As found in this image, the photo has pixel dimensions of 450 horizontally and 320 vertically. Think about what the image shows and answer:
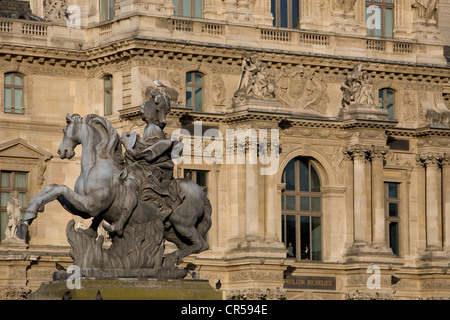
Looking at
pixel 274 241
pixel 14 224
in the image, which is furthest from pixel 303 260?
pixel 14 224

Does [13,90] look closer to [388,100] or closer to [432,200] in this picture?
[388,100]

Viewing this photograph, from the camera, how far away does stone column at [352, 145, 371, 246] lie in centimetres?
6000

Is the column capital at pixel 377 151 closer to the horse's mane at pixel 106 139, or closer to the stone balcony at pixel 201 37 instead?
the stone balcony at pixel 201 37

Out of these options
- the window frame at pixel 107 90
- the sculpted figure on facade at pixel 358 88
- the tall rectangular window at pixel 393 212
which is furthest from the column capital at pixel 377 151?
the window frame at pixel 107 90

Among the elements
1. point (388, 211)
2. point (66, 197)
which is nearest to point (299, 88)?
point (388, 211)

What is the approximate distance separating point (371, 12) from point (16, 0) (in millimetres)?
13172

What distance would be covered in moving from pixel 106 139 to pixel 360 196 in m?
32.4

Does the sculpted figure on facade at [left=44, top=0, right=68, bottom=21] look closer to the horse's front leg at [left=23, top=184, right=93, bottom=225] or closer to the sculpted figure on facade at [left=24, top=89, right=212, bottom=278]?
the sculpted figure on facade at [left=24, top=89, right=212, bottom=278]

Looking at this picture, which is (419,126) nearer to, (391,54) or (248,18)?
(391,54)

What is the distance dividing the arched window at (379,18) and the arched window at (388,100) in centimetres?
220

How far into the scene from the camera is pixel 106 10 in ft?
193

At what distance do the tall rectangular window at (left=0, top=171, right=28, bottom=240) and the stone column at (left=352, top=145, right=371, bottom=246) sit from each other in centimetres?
1174

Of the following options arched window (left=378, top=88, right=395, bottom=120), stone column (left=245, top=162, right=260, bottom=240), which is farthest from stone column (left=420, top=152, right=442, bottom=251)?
stone column (left=245, top=162, right=260, bottom=240)

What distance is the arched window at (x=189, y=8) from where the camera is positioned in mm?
58625
